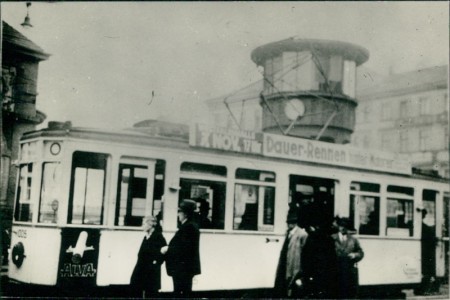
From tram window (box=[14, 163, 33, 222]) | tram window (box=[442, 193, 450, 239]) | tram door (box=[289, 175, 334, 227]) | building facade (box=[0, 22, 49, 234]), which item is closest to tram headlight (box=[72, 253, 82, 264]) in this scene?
tram window (box=[14, 163, 33, 222])

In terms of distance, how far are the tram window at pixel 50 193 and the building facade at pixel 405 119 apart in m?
13.0

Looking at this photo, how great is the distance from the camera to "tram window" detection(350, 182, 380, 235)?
8.34m

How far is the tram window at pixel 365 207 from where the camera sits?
8344mm

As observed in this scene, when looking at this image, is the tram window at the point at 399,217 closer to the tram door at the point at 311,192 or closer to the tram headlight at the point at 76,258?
the tram door at the point at 311,192

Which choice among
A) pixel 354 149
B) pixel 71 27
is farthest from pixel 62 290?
pixel 354 149

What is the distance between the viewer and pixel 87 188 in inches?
243

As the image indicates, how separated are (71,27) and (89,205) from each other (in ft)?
6.71

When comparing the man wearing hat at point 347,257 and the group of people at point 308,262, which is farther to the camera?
the man wearing hat at point 347,257

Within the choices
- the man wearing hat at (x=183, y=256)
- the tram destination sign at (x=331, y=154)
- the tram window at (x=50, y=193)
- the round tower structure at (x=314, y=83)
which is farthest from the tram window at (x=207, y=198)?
the round tower structure at (x=314, y=83)

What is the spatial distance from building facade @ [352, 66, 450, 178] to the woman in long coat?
40.8ft

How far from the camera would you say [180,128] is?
22.7 feet

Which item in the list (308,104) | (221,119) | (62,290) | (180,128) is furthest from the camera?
(308,104)

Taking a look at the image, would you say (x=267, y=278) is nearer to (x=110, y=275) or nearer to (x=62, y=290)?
(x=110, y=275)

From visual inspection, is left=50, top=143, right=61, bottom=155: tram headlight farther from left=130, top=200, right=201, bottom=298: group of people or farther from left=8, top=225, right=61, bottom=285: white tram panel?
left=130, top=200, right=201, bottom=298: group of people
